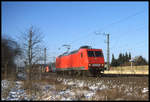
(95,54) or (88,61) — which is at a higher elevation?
(95,54)

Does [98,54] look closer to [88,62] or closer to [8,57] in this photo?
[88,62]

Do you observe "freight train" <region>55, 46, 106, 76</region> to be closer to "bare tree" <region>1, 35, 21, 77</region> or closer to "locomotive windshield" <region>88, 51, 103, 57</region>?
"locomotive windshield" <region>88, 51, 103, 57</region>

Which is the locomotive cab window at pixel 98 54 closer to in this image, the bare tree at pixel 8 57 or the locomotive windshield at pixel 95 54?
the locomotive windshield at pixel 95 54

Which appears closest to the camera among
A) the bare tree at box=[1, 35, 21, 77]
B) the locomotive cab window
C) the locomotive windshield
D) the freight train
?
the bare tree at box=[1, 35, 21, 77]

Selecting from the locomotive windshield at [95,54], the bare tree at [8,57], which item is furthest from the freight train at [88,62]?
the bare tree at [8,57]

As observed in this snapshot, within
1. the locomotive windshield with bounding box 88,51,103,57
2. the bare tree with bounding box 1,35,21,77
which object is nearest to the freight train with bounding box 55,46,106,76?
the locomotive windshield with bounding box 88,51,103,57

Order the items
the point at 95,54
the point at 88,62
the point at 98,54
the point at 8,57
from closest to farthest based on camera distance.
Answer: the point at 8,57 < the point at 88,62 < the point at 95,54 < the point at 98,54

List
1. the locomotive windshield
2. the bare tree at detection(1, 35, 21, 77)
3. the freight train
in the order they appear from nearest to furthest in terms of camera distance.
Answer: the bare tree at detection(1, 35, 21, 77) → the freight train → the locomotive windshield

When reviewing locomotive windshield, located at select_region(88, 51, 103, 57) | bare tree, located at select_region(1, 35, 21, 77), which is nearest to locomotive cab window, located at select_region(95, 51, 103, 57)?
locomotive windshield, located at select_region(88, 51, 103, 57)

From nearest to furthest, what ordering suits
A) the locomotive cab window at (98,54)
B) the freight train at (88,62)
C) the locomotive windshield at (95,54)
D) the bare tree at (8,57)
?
the bare tree at (8,57) → the freight train at (88,62) → the locomotive windshield at (95,54) → the locomotive cab window at (98,54)

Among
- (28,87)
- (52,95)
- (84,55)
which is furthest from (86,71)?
(52,95)

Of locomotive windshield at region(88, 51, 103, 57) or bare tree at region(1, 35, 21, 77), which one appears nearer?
bare tree at region(1, 35, 21, 77)

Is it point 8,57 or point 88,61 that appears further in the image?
point 88,61

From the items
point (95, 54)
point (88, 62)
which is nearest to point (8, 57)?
point (88, 62)
